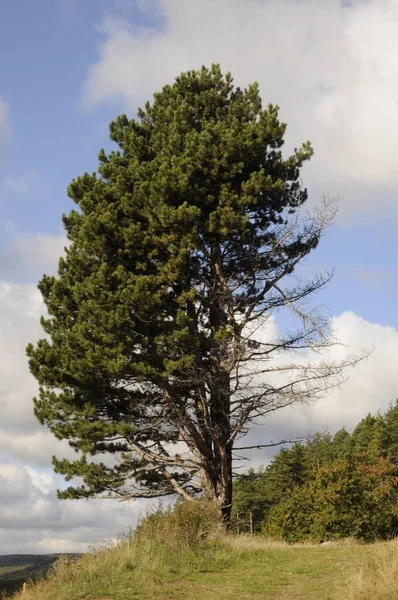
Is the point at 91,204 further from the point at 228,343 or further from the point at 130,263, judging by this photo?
the point at 228,343

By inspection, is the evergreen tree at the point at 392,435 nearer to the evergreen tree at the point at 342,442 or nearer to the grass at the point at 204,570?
the evergreen tree at the point at 342,442

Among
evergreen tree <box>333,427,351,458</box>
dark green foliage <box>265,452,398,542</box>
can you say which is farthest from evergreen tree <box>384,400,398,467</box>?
dark green foliage <box>265,452,398,542</box>

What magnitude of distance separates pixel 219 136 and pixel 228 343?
19.8 feet

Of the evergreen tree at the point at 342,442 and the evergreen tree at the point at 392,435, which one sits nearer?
the evergreen tree at the point at 392,435

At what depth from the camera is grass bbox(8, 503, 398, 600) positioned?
8102 millimetres

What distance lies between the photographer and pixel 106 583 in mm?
8852

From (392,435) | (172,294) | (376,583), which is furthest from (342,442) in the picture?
(376,583)

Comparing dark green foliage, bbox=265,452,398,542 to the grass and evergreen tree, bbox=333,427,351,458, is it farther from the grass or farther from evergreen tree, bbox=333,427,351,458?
evergreen tree, bbox=333,427,351,458

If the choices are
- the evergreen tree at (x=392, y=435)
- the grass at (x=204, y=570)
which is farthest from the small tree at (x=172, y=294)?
the evergreen tree at (x=392, y=435)

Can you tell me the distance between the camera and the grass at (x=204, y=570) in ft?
26.6

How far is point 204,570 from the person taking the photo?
400 inches

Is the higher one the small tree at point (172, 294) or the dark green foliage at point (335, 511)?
the small tree at point (172, 294)

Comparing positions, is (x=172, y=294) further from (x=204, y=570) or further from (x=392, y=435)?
(x=392, y=435)

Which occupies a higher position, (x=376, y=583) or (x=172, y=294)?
(x=172, y=294)
